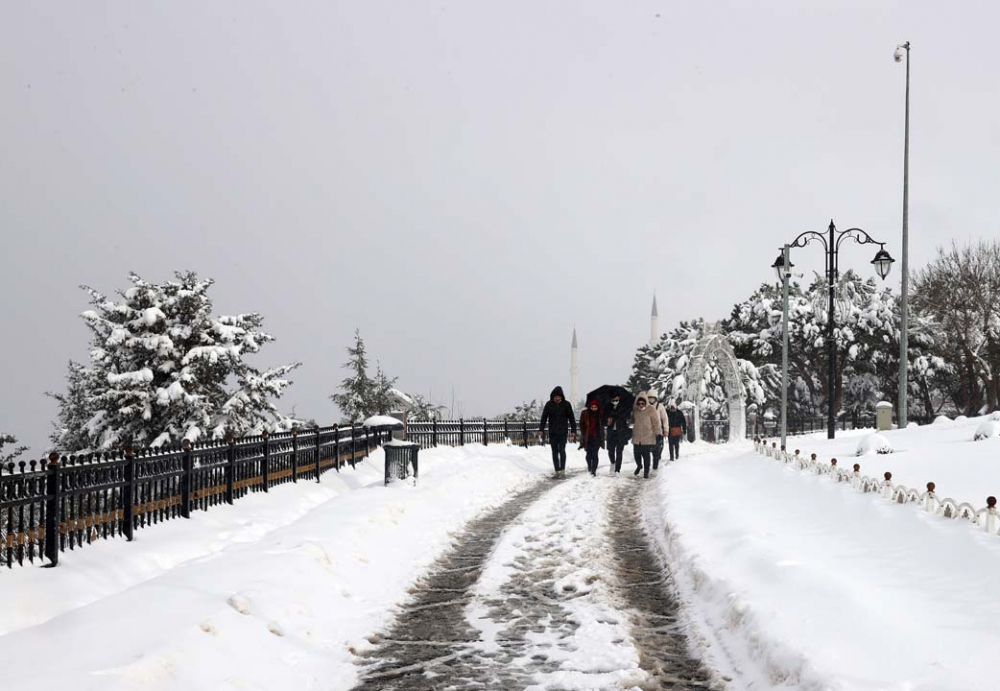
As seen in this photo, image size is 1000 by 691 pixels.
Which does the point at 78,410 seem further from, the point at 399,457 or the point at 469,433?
the point at 399,457

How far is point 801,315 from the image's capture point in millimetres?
47531

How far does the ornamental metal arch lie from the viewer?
131 feet

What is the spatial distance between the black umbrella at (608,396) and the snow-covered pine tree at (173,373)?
541 inches

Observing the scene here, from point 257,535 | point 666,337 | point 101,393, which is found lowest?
point 257,535

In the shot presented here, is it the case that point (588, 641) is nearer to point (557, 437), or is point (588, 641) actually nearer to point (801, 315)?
point (557, 437)

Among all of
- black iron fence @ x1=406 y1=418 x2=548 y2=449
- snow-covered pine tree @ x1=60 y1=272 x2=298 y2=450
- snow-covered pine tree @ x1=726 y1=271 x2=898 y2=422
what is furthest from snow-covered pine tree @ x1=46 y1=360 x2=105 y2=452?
snow-covered pine tree @ x1=726 y1=271 x2=898 y2=422

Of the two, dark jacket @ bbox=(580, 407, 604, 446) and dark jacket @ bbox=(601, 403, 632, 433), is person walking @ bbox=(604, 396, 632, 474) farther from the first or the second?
dark jacket @ bbox=(580, 407, 604, 446)

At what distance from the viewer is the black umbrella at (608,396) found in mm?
18328

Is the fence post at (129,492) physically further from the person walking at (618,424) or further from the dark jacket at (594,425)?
the person walking at (618,424)

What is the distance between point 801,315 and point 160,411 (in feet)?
122

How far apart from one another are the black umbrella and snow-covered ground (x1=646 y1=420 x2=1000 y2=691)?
5236 millimetres

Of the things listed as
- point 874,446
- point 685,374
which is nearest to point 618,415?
point 874,446

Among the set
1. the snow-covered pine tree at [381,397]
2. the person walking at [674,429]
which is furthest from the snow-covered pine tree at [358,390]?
the person walking at [674,429]

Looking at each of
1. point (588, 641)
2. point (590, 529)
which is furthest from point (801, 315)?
point (588, 641)
